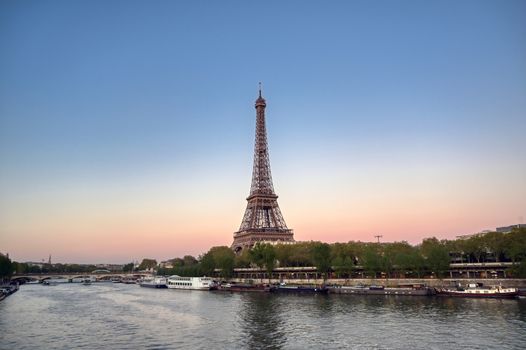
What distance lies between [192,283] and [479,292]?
2424 inches

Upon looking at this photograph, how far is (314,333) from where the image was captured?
33125 mm

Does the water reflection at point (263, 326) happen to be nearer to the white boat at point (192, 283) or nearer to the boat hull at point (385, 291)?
the boat hull at point (385, 291)

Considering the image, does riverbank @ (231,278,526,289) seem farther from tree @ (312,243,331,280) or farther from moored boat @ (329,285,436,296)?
moored boat @ (329,285,436,296)

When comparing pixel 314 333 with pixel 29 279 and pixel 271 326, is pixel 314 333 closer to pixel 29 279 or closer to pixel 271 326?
pixel 271 326

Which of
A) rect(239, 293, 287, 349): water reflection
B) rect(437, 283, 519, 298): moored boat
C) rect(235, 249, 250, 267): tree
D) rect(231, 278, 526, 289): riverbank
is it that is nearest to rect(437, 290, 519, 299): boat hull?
rect(437, 283, 519, 298): moored boat

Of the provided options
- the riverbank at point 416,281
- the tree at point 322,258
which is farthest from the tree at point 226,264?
the tree at point 322,258

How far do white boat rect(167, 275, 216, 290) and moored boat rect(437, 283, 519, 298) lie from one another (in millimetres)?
50406

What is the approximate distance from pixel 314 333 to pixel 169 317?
60.3ft

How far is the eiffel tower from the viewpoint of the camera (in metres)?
110

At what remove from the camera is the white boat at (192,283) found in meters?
94.2

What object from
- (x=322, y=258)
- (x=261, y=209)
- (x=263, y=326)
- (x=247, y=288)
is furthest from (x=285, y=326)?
(x=261, y=209)

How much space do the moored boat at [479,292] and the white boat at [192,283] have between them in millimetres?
50406

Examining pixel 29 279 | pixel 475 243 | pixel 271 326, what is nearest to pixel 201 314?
pixel 271 326

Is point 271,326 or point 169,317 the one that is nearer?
point 271,326
